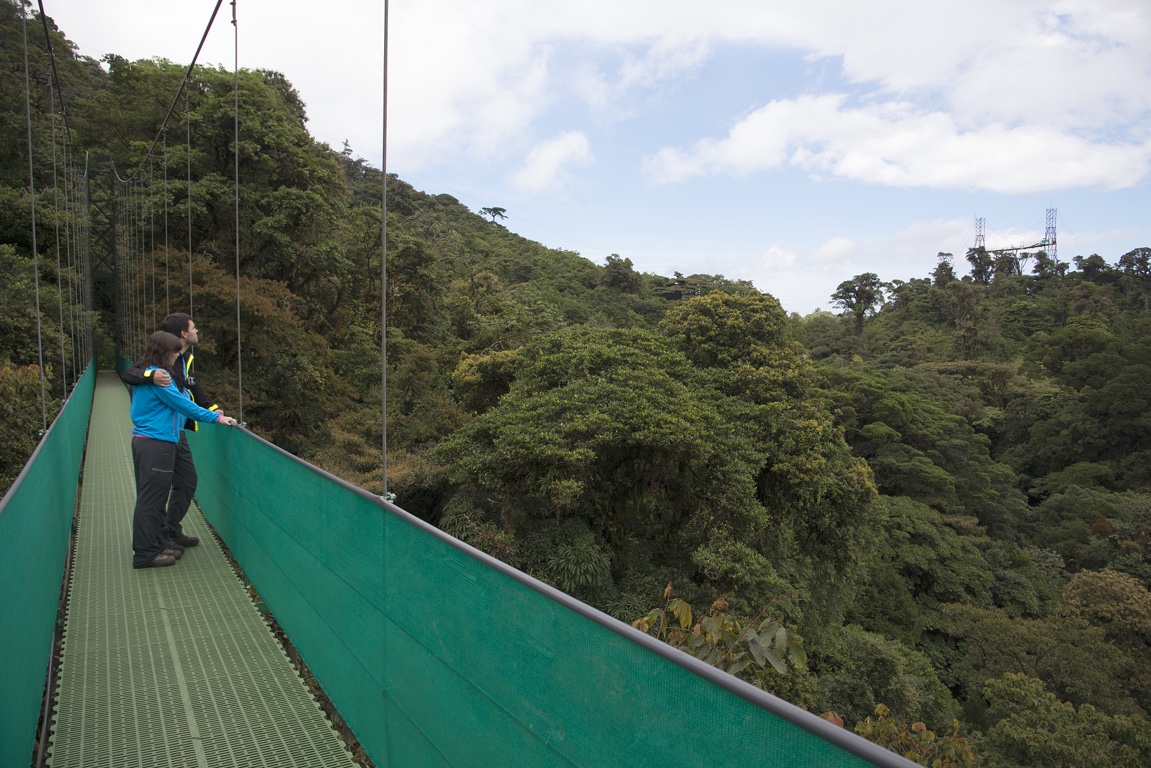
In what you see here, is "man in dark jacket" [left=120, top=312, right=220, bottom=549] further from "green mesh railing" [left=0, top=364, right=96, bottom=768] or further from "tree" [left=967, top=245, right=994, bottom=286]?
"tree" [left=967, top=245, right=994, bottom=286]

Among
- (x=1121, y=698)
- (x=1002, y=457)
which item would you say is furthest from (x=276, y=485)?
(x=1002, y=457)

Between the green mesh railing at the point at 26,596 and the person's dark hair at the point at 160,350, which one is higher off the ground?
the person's dark hair at the point at 160,350

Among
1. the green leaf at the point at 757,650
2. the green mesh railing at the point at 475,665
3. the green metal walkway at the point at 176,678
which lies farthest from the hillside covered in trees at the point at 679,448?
the green metal walkway at the point at 176,678

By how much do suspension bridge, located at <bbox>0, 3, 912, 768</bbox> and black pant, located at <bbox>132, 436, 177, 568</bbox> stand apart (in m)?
0.23

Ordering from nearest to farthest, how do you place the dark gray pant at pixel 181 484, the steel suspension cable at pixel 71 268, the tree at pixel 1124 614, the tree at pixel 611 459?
the dark gray pant at pixel 181 484
the steel suspension cable at pixel 71 268
the tree at pixel 611 459
the tree at pixel 1124 614

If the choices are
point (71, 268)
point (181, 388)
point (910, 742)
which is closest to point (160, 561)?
point (181, 388)

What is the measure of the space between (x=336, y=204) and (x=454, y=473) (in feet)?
32.9

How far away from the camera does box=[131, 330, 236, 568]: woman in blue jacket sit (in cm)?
284

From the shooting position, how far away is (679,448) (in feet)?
28.6

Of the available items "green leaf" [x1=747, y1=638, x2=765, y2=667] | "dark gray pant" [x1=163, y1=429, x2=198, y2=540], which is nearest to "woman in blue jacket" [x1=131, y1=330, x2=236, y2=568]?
"dark gray pant" [x1=163, y1=429, x2=198, y2=540]

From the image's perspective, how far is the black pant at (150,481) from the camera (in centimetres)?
293

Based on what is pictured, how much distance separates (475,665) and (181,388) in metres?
2.31

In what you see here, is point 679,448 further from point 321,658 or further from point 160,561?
point 321,658

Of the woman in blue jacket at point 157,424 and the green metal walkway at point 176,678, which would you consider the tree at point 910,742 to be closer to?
the green metal walkway at point 176,678
